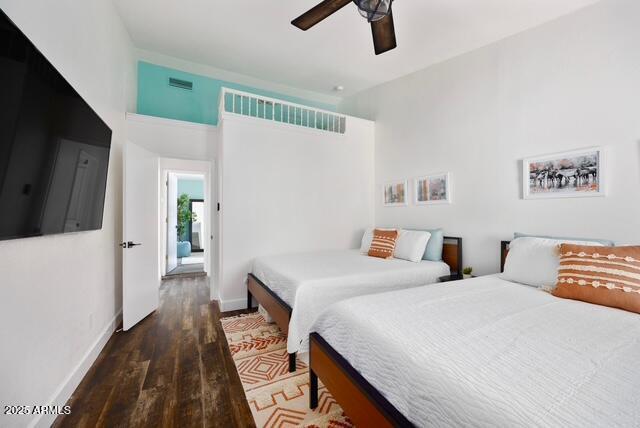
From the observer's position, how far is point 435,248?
3.10m

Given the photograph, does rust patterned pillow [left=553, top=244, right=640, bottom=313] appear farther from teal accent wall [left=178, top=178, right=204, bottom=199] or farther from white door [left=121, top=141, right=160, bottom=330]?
teal accent wall [left=178, top=178, right=204, bottom=199]

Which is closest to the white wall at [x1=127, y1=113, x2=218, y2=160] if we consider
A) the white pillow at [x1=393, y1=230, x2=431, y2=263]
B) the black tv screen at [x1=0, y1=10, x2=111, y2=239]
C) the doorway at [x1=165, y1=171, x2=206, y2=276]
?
the black tv screen at [x1=0, y1=10, x2=111, y2=239]

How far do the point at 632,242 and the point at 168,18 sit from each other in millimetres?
4699

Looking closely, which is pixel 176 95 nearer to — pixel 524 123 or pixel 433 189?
pixel 433 189

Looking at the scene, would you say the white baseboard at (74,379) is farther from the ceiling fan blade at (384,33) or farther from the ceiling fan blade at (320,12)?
the ceiling fan blade at (384,33)

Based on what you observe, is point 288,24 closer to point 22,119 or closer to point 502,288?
point 22,119

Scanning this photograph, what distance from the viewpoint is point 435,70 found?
3.42 metres

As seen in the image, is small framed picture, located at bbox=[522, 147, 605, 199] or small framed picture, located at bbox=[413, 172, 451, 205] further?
small framed picture, located at bbox=[413, 172, 451, 205]

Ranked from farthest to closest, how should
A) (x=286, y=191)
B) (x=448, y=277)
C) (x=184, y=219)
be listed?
(x=184, y=219), (x=286, y=191), (x=448, y=277)

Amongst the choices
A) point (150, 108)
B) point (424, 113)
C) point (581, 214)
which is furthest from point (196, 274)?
point (581, 214)

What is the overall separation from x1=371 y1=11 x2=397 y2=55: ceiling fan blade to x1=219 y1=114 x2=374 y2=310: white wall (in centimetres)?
183

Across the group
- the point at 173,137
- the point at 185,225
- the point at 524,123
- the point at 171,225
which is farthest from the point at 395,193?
the point at 185,225

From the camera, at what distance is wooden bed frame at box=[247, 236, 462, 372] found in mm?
2238

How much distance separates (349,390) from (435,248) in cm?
226
